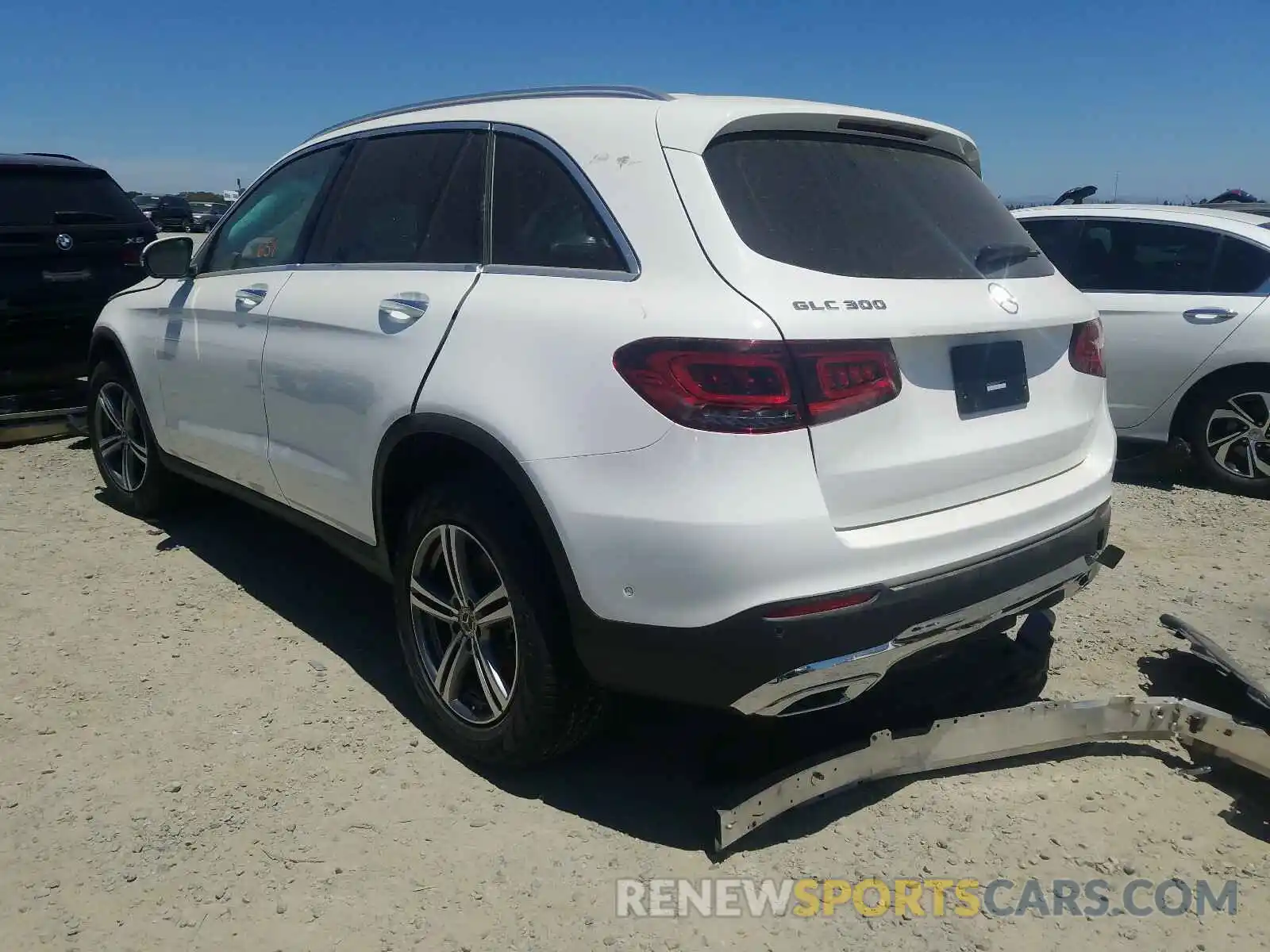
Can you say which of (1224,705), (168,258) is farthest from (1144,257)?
(168,258)

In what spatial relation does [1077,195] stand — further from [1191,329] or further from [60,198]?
[60,198]

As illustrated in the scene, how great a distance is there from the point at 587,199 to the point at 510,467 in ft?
2.41

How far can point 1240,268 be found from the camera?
5.94 m

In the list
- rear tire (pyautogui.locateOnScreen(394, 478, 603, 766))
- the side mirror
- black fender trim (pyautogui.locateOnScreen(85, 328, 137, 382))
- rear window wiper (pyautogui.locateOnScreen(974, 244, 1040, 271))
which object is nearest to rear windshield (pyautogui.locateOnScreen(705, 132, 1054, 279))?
rear window wiper (pyautogui.locateOnScreen(974, 244, 1040, 271))

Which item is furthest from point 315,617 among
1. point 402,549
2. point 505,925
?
point 505,925

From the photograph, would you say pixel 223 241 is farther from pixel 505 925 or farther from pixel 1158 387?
pixel 1158 387

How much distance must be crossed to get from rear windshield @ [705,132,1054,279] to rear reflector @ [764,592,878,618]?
77 cm

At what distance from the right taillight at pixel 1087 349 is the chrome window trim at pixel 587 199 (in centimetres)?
134

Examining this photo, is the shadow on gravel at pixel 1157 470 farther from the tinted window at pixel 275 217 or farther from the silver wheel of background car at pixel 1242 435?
the tinted window at pixel 275 217

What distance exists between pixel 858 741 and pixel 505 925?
105 centimetres

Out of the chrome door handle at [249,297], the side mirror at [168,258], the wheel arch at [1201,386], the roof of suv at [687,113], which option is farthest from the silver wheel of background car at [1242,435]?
the side mirror at [168,258]

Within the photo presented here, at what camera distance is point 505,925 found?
2430 millimetres

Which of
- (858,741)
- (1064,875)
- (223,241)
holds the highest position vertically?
(223,241)

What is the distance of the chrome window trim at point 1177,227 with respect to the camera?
5867mm
